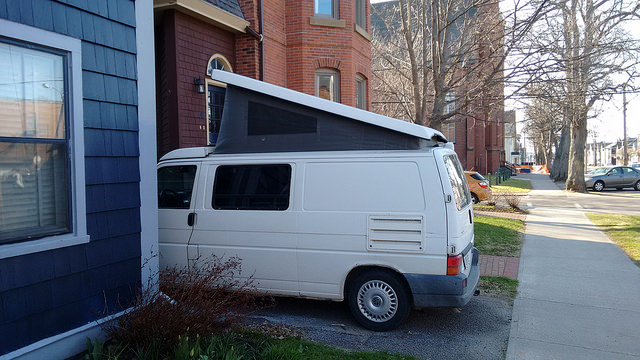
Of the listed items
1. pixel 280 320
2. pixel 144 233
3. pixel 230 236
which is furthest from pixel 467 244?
pixel 144 233

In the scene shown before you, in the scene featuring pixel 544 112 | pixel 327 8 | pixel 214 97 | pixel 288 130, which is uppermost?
pixel 327 8

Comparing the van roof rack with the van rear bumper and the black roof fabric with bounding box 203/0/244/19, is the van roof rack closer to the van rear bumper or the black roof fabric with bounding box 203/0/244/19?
the van rear bumper

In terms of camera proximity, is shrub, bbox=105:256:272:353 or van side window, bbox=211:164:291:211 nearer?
shrub, bbox=105:256:272:353

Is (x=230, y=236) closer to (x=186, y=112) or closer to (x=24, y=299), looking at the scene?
(x=24, y=299)

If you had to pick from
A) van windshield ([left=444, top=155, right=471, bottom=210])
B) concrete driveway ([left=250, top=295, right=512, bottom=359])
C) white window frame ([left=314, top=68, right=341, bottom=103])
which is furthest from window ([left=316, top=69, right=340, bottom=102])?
concrete driveway ([left=250, top=295, right=512, bottom=359])

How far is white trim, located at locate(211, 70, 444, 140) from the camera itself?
4.80 m

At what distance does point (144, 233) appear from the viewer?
179 inches

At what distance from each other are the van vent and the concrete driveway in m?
0.90

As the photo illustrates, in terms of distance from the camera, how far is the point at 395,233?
189 inches

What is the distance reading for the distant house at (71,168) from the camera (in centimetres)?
348

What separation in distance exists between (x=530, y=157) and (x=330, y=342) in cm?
17261

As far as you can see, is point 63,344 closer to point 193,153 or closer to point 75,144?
point 75,144

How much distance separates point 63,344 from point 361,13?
35.5ft

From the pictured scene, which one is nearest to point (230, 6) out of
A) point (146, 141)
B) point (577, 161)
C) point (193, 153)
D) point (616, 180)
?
point (193, 153)
